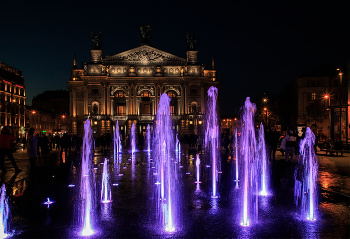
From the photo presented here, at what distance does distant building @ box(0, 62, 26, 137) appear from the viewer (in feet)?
191

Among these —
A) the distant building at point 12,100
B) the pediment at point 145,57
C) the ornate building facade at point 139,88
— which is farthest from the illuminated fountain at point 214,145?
the distant building at point 12,100

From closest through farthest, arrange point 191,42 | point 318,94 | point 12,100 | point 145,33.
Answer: point 318,94 → point 12,100 → point 191,42 → point 145,33

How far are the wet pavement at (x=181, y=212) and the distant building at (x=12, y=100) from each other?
170ft

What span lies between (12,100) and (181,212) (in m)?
64.6

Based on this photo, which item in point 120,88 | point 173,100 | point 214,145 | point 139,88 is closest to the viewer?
point 214,145

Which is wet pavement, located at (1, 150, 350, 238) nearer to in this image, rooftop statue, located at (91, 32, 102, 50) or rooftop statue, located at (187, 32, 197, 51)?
rooftop statue, located at (91, 32, 102, 50)

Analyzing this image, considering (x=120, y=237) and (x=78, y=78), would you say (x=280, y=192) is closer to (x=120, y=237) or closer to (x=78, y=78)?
(x=120, y=237)

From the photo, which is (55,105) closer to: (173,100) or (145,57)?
(145,57)

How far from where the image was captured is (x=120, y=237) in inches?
225

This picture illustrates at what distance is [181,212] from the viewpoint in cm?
729

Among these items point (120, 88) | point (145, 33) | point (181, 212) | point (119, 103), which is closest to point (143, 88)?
point (120, 88)

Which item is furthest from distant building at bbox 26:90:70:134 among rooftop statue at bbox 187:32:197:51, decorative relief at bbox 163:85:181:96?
rooftop statue at bbox 187:32:197:51

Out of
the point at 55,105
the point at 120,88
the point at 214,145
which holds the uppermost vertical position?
the point at 120,88

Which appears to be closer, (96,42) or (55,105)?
(96,42)
